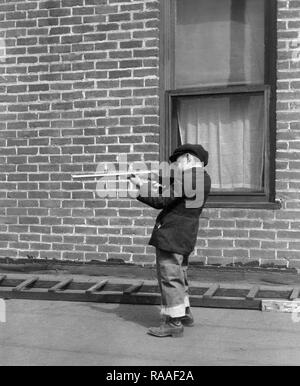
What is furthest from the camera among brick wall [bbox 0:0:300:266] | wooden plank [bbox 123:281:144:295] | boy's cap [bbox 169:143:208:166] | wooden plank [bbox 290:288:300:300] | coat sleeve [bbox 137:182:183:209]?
brick wall [bbox 0:0:300:266]

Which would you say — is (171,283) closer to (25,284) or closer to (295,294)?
(295,294)

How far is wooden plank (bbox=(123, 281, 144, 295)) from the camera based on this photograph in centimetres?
589

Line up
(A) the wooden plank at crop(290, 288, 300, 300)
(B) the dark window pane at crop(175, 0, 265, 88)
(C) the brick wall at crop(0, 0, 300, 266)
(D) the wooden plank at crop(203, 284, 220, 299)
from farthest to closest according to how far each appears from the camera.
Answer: (B) the dark window pane at crop(175, 0, 265, 88) < (C) the brick wall at crop(0, 0, 300, 266) < (D) the wooden plank at crop(203, 284, 220, 299) < (A) the wooden plank at crop(290, 288, 300, 300)

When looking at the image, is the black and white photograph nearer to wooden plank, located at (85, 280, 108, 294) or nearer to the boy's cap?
wooden plank, located at (85, 280, 108, 294)

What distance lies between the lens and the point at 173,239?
16.3 ft

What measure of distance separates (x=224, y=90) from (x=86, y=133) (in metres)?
1.49

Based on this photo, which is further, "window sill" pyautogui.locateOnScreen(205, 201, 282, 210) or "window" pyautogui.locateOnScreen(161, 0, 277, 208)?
"window" pyautogui.locateOnScreen(161, 0, 277, 208)

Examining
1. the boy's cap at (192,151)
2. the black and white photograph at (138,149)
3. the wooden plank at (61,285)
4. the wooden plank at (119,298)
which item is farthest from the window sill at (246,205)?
the wooden plank at (61,285)

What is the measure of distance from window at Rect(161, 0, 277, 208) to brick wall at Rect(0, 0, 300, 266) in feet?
0.57

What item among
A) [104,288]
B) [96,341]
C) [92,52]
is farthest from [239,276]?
[92,52]

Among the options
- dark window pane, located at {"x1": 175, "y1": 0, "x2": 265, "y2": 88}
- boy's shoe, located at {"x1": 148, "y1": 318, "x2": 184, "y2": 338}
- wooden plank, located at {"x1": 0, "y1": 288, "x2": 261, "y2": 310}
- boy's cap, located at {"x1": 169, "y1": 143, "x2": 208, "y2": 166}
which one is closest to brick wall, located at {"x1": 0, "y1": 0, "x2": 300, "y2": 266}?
dark window pane, located at {"x1": 175, "y1": 0, "x2": 265, "y2": 88}

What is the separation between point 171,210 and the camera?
504 centimetres

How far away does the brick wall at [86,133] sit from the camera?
20.3 feet


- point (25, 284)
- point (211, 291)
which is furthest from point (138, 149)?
point (25, 284)
